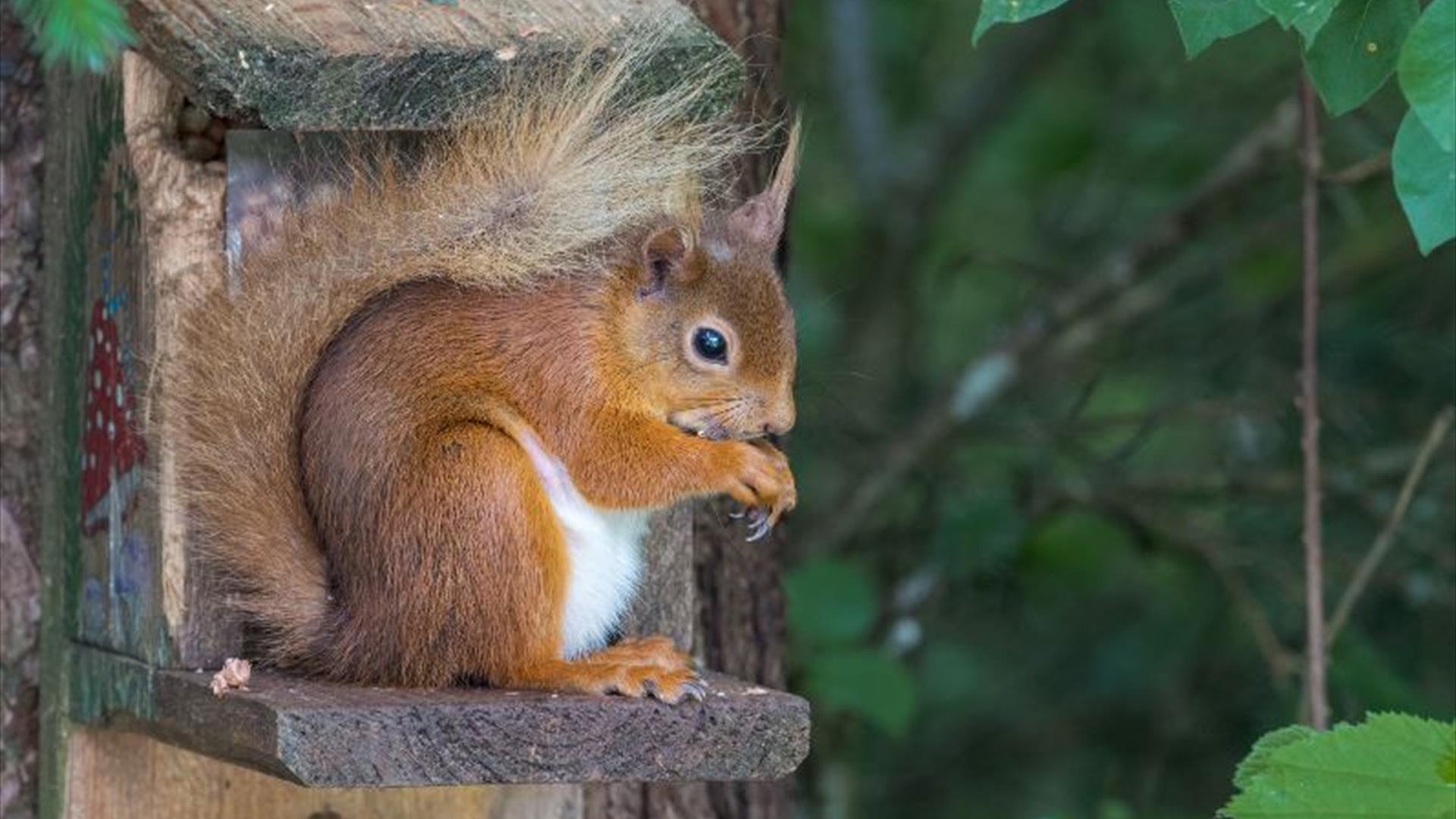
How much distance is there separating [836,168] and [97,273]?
3.21 metres

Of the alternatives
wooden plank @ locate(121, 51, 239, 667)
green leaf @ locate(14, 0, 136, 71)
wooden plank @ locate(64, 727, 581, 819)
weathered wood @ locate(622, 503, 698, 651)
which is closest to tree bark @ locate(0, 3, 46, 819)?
wooden plank @ locate(64, 727, 581, 819)

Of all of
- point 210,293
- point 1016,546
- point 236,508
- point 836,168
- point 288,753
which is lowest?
point 288,753

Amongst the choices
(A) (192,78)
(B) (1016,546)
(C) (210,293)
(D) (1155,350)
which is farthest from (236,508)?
(D) (1155,350)

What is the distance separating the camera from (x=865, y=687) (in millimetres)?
3461

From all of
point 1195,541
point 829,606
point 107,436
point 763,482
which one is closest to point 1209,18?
point 763,482

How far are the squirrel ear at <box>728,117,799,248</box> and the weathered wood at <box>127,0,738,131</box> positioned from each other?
186 millimetres

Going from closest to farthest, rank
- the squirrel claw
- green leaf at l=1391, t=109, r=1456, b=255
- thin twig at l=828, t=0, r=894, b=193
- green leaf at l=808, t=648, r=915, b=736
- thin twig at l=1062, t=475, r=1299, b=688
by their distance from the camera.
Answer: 1. green leaf at l=1391, t=109, r=1456, b=255
2. the squirrel claw
3. green leaf at l=808, t=648, r=915, b=736
4. thin twig at l=1062, t=475, r=1299, b=688
5. thin twig at l=828, t=0, r=894, b=193

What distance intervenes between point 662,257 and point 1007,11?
534mm

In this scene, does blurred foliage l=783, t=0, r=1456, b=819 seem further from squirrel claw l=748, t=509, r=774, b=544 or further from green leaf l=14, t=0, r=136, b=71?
green leaf l=14, t=0, r=136, b=71

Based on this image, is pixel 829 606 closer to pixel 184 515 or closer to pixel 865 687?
pixel 865 687

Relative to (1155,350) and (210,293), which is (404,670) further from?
(1155,350)

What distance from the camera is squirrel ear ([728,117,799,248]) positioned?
2396 mm

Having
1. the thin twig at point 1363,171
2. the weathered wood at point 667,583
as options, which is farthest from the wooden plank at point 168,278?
the thin twig at point 1363,171

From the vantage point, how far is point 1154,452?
17.6 ft
